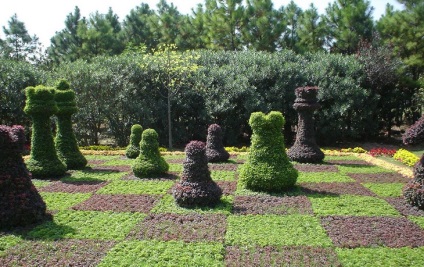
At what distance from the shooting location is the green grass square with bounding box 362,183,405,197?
10.5 m

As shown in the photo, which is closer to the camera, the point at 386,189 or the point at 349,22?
the point at 386,189

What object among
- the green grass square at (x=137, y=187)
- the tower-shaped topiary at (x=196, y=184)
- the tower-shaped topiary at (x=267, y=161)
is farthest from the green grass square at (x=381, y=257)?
the green grass square at (x=137, y=187)

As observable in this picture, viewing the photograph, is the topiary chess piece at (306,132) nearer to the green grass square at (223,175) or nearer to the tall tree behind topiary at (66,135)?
the green grass square at (223,175)

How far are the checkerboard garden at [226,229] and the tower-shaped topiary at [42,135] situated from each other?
821 millimetres

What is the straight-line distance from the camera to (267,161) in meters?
10.7

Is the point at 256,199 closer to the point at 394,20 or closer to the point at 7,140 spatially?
the point at 7,140

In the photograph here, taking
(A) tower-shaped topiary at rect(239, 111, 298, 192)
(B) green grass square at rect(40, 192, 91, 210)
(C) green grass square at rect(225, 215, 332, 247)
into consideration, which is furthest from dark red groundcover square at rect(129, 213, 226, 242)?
(B) green grass square at rect(40, 192, 91, 210)

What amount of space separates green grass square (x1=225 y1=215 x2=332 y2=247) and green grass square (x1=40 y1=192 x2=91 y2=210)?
425 cm

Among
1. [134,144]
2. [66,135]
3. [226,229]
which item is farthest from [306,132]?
[66,135]

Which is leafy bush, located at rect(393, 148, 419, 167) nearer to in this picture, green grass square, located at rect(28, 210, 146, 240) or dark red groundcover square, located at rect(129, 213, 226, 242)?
dark red groundcover square, located at rect(129, 213, 226, 242)

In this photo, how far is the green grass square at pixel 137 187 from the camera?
10.9 metres

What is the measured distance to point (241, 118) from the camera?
69.6ft

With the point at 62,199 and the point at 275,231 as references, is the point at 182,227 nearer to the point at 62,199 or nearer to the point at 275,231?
the point at 275,231

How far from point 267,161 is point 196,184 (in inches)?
95.1
